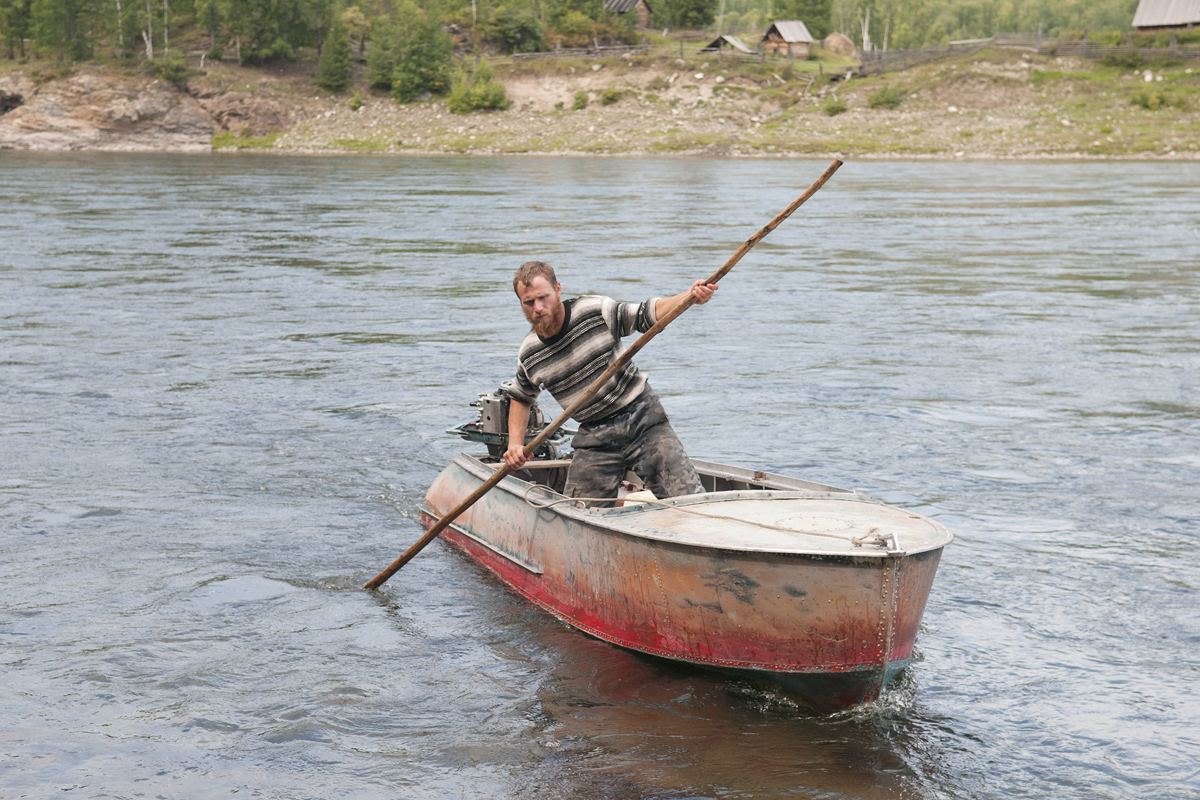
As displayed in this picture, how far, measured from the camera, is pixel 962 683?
6.41 metres

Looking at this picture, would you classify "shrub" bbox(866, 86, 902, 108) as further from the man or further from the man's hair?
the man's hair

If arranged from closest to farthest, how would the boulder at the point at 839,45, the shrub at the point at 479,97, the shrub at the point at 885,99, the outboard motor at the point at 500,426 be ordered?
the outboard motor at the point at 500,426 < the shrub at the point at 885,99 < the shrub at the point at 479,97 < the boulder at the point at 839,45

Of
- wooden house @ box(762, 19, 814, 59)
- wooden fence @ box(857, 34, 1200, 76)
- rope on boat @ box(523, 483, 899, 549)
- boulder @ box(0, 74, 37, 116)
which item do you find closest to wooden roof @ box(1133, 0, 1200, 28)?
wooden fence @ box(857, 34, 1200, 76)

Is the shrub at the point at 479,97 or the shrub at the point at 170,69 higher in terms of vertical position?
the shrub at the point at 170,69

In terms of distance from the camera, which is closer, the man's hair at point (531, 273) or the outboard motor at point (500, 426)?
the man's hair at point (531, 273)

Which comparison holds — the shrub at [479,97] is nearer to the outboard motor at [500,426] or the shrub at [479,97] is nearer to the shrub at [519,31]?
the shrub at [519,31]

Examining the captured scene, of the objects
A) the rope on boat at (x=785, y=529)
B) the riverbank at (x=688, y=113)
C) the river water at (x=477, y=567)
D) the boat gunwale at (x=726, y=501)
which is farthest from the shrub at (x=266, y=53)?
the rope on boat at (x=785, y=529)

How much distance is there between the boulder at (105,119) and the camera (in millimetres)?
69562

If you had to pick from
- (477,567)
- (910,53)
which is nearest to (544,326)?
(477,567)

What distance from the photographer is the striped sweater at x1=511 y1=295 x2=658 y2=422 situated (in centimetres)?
688

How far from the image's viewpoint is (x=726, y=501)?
6531 millimetres

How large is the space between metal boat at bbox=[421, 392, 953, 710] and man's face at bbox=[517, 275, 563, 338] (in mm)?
1070

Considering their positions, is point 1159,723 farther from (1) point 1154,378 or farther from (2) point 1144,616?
(1) point 1154,378

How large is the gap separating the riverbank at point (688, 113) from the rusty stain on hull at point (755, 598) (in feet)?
160
